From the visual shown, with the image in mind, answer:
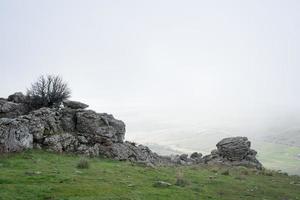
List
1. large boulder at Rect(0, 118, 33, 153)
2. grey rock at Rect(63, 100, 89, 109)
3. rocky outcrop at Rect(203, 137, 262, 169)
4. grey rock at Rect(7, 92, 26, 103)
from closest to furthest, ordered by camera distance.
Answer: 1. large boulder at Rect(0, 118, 33, 153)
2. grey rock at Rect(63, 100, 89, 109)
3. grey rock at Rect(7, 92, 26, 103)
4. rocky outcrop at Rect(203, 137, 262, 169)

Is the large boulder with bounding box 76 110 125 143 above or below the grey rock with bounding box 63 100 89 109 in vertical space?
below

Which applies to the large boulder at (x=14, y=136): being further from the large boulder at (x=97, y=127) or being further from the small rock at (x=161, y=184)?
the small rock at (x=161, y=184)

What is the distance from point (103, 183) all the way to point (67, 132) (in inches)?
679

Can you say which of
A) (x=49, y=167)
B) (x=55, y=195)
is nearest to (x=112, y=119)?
(x=49, y=167)

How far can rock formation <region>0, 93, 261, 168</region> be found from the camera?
35444 mm

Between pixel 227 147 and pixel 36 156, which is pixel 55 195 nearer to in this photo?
pixel 36 156

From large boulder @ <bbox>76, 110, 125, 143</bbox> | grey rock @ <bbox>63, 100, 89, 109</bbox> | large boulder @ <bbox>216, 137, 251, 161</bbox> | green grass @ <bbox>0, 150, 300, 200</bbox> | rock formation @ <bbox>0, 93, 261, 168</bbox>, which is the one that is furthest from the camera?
large boulder @ <bbox>216, 137, 251, 161</bbox>

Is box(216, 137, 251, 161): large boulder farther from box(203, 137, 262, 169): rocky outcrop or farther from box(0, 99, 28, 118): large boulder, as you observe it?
box(0, 99, 28, 118): large boulder

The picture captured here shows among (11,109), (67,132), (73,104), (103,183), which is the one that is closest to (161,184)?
(103,183)

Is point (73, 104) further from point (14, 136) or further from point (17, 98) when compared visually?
point (14, 136)

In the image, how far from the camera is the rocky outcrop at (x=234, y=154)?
184 feet

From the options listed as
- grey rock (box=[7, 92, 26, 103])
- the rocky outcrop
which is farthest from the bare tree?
the rocky outcrop

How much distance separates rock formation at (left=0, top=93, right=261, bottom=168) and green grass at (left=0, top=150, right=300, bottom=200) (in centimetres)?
181

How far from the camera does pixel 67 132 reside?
136ft
